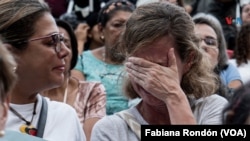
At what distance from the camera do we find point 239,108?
194 centimetres

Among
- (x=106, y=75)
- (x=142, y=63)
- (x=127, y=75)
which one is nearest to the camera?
(x=142, y=63)

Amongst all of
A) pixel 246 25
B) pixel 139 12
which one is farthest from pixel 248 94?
pixel 246 25

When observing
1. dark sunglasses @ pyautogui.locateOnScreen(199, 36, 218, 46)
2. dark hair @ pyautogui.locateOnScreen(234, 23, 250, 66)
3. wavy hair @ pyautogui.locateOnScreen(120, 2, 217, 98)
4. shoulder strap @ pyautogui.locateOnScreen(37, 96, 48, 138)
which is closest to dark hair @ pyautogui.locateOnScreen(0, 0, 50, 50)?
shoulder strap @ pyautogui.locateOnScreen(37, 96, 48, 138)

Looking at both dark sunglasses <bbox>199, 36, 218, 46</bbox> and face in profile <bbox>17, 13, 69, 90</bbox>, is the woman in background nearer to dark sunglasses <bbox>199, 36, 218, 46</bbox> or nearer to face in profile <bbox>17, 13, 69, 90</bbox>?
dark sunglasses <bbox>199, 36, 218, 46</bbox>

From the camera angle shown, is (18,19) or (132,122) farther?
(18,19)

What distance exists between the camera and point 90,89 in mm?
4844

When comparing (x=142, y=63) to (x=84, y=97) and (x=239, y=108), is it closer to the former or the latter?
(x=239, y=108)

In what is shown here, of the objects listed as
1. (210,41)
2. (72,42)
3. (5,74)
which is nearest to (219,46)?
(210,41)

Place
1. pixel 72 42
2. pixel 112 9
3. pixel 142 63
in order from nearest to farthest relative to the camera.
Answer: pixel 142 63, pixel 72 42, pixel 112 9

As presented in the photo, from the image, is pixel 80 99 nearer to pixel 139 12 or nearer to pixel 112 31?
pixel 112 31

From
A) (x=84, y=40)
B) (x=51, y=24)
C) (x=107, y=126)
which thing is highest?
(x=51, y=24)

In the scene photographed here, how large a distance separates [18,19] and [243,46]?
3411 mm

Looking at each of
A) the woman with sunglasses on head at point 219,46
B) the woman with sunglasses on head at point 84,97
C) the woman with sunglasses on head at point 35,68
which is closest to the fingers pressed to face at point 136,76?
the woman with sunglasses on head at point 35,68

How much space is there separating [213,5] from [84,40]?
5.35 ft
